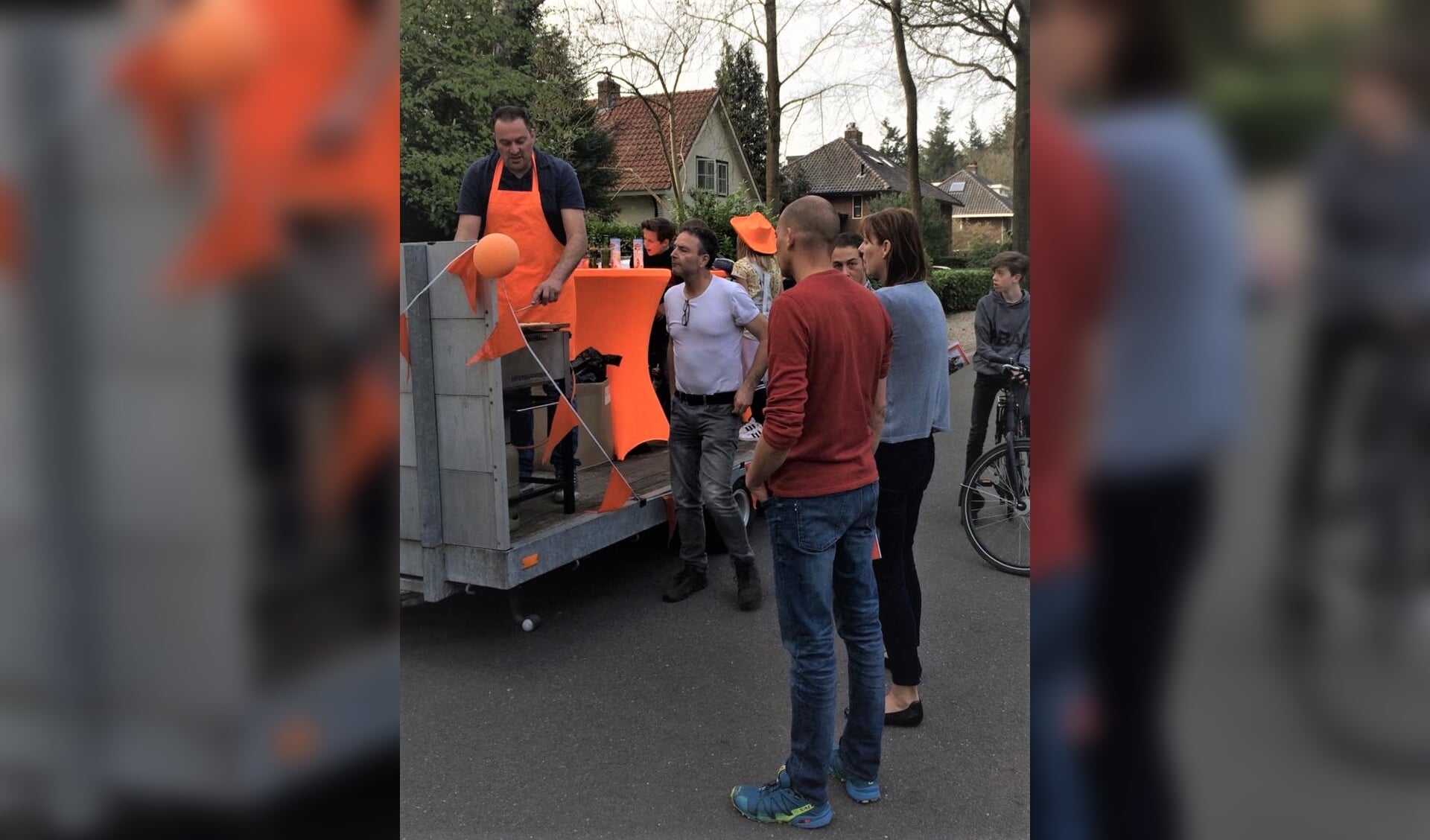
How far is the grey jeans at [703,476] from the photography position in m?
5.07

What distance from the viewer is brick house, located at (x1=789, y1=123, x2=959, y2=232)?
1881 inches

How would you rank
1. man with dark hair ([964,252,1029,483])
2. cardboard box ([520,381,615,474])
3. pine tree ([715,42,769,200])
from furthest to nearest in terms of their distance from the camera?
pine tree ([715,42,769,200])
man with dark hair ([964,252,1029,483])
cardboard box ([520,381,615,474])

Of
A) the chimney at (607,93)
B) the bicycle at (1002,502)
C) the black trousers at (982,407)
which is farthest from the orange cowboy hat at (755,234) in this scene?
the chimney at (607,93)

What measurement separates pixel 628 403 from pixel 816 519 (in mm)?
3117

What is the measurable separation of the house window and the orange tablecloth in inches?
1421

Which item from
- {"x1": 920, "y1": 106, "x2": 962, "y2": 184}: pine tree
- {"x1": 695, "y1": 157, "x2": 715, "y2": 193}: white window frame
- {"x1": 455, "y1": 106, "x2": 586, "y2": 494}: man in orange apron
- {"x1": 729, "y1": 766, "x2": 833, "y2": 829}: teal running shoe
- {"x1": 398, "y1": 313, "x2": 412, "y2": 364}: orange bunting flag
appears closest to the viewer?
{"x1": 729, "y1": 766, "x2": 833, "y2": 829}: teal running shoe

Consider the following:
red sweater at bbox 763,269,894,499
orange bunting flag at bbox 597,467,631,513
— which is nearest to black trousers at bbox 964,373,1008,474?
orange bunting flag at bbox 597,467,631,513
